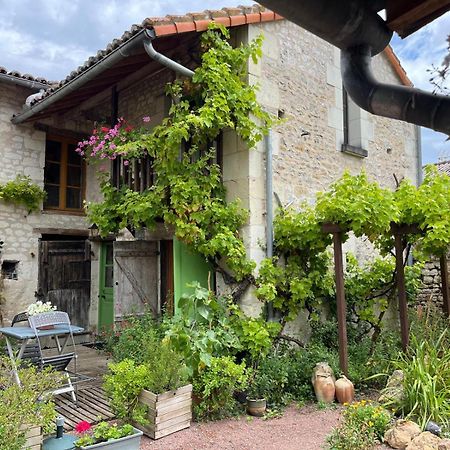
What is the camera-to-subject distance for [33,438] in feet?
11.7

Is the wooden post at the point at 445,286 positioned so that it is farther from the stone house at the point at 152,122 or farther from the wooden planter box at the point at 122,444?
the wooden planter box at the point at 122,444

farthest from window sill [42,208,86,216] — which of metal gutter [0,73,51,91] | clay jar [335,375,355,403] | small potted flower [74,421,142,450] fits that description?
clay jar [335,375,355,403]

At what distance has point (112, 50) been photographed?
5.78m

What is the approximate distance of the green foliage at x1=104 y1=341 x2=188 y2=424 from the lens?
14.4 ft

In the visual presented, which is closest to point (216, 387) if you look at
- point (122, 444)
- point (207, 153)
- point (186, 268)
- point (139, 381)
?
point (139, 381)

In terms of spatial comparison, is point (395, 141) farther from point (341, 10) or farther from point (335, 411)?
point (341, 10)

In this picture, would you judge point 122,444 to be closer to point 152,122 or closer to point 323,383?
point 323,383

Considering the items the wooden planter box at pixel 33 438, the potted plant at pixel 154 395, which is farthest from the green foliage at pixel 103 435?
the potted plant at pixel 154 395

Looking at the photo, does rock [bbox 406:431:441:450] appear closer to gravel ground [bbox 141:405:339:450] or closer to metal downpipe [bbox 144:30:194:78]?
gravel ground [bbox 141:405:339:450]

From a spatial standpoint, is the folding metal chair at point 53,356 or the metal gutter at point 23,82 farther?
the metal gutter at point 23,82

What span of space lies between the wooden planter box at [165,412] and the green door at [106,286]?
423 centimetres

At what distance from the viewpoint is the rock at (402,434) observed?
410cm

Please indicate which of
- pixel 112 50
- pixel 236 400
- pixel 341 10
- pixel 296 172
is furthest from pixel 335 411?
pixel 112 50

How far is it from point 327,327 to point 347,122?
4201 mm
